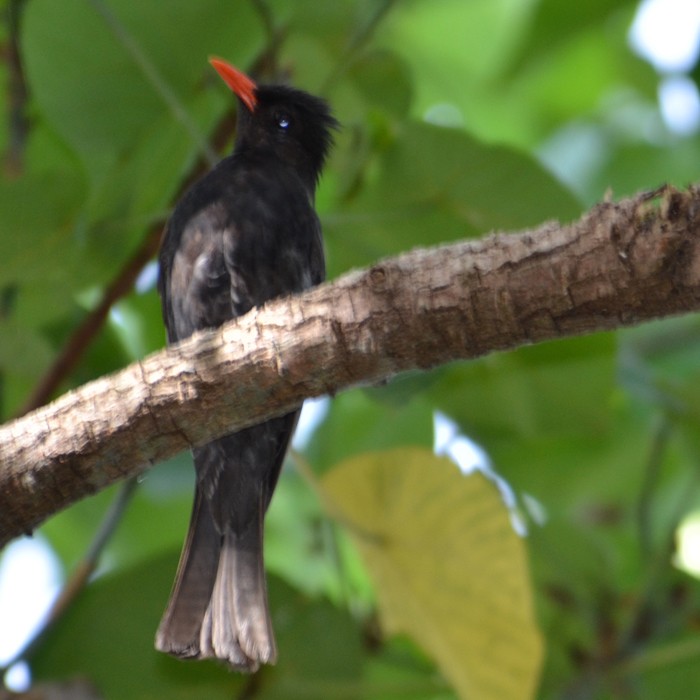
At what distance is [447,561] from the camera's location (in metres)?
2.89

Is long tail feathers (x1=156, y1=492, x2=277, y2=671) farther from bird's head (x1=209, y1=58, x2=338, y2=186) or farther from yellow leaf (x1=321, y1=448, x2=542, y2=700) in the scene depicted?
bird's head (x1=209, y1=58, x2=338, y2=186)

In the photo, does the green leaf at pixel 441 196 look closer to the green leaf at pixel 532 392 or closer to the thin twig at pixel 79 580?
the green leaf at pixel 532 392

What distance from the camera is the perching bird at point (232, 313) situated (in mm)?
2523

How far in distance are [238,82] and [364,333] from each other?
5.57 feet

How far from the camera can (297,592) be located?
3.17m

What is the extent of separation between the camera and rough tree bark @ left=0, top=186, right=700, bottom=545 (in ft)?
5.74

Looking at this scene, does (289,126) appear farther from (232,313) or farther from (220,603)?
(220,603)

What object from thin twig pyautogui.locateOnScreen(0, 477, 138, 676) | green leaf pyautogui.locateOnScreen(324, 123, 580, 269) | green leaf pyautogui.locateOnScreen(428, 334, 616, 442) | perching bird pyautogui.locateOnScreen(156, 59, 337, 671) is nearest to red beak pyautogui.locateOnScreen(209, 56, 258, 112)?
perching bird pyautogui.locateOnScreen(156, 59, 337, 671)

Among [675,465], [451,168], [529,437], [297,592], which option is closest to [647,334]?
[675,465]

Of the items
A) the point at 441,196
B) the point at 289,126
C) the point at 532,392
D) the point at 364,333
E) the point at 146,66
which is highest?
the point at 289,126

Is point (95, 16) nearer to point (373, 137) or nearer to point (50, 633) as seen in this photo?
point (373, 137)

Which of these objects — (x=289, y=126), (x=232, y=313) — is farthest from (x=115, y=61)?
(x=232, y=313)

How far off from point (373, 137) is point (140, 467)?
150 cm

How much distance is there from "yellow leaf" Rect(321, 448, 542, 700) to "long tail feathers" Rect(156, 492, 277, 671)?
31 cm
